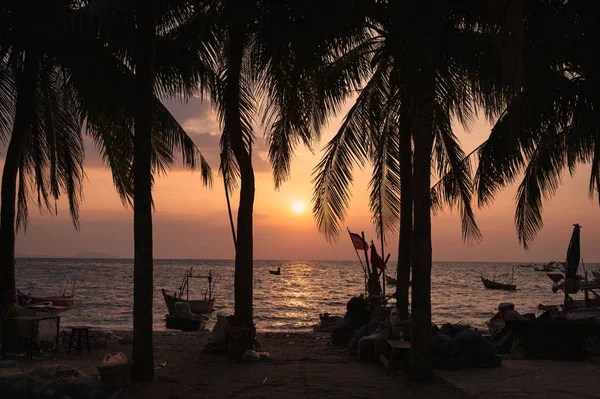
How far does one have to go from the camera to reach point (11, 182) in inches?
608

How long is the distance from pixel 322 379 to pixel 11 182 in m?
9.02

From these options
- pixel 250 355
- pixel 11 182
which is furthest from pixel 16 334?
pixel 250 355

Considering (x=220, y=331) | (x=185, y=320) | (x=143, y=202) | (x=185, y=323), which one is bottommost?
(x=185, y=323)

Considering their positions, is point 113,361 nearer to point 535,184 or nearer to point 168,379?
point 168,379

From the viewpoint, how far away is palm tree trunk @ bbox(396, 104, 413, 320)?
53.0 feet

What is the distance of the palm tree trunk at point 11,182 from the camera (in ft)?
49.4

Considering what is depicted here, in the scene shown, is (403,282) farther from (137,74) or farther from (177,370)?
(137,74)

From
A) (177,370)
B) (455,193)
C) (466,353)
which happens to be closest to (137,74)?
(177,370)

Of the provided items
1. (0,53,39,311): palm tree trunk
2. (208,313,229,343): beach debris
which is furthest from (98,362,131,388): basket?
(0,53,39,311): palm tree trunk

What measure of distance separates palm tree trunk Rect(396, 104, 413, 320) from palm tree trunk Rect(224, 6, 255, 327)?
3.93 metres

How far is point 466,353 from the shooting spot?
12.2 m

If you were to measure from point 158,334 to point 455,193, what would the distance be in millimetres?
10715

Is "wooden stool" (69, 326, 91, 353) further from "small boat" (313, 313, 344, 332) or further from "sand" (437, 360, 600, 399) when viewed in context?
"small boat" (313, 313, 344, 332)

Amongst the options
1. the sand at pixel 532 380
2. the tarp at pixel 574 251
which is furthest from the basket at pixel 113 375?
the tarp at pixel 574 251
